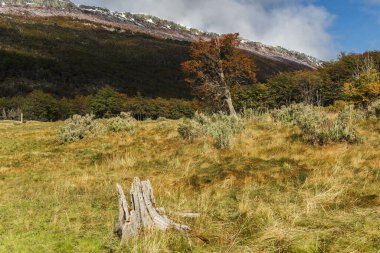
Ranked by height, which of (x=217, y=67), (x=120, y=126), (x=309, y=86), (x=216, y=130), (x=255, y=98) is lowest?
(x=216, y=130)

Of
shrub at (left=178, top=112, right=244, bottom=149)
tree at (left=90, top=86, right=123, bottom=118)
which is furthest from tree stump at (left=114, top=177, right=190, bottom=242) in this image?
tree at (left=90, top=86, right=123, bottom=118)

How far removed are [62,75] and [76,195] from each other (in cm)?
19607

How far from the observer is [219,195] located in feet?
29.5

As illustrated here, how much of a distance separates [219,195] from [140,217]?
3027 mm

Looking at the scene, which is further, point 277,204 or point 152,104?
point 152,104

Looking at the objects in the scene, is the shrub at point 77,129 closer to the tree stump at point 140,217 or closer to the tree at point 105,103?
the tree stump at point 140,217

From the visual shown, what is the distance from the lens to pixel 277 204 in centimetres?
763


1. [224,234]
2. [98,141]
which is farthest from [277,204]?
[98,141]

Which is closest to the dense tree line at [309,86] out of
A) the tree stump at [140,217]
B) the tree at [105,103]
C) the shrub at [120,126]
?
the tree at [105,103]

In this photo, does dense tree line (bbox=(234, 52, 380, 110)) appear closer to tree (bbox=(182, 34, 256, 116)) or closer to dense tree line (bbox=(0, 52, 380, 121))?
dense tree line (bbox=(0, 52, 380, 121))

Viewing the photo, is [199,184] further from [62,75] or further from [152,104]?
[62,75]

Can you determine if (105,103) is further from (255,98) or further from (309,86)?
(309,86)

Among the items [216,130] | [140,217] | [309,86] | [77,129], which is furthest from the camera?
[309,86]

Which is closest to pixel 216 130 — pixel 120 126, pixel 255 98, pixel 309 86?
pixel 120 126
